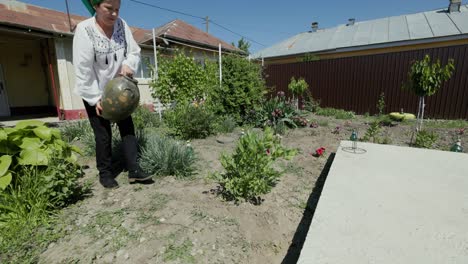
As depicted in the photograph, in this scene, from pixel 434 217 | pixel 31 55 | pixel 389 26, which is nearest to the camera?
pixel 434 217

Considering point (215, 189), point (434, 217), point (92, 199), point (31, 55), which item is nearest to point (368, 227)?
point (434, 217)

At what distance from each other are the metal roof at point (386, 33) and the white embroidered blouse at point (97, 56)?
7431mm

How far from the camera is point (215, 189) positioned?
2240 millimetres

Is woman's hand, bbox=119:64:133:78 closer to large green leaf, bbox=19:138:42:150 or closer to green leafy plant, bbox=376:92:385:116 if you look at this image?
large green leaf, bbox=19:138:42:150

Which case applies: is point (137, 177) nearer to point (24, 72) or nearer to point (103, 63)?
point (103, 63)

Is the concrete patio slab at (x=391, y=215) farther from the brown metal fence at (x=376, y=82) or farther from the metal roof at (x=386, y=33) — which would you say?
the metal roof at (x=386, y=33)

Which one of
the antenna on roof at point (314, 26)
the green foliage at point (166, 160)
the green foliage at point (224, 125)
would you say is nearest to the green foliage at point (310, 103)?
the green foliage at point (224, 125)

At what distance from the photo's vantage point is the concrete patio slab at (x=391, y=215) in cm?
122

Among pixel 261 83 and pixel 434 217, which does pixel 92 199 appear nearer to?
pixel 434 217

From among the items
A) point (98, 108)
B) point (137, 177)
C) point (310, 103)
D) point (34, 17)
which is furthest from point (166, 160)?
point (310, 103)

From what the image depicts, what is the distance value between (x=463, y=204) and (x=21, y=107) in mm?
10874

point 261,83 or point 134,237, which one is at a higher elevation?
point 261,83

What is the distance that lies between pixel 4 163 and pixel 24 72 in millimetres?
8412

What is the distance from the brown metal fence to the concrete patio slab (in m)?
5.68
